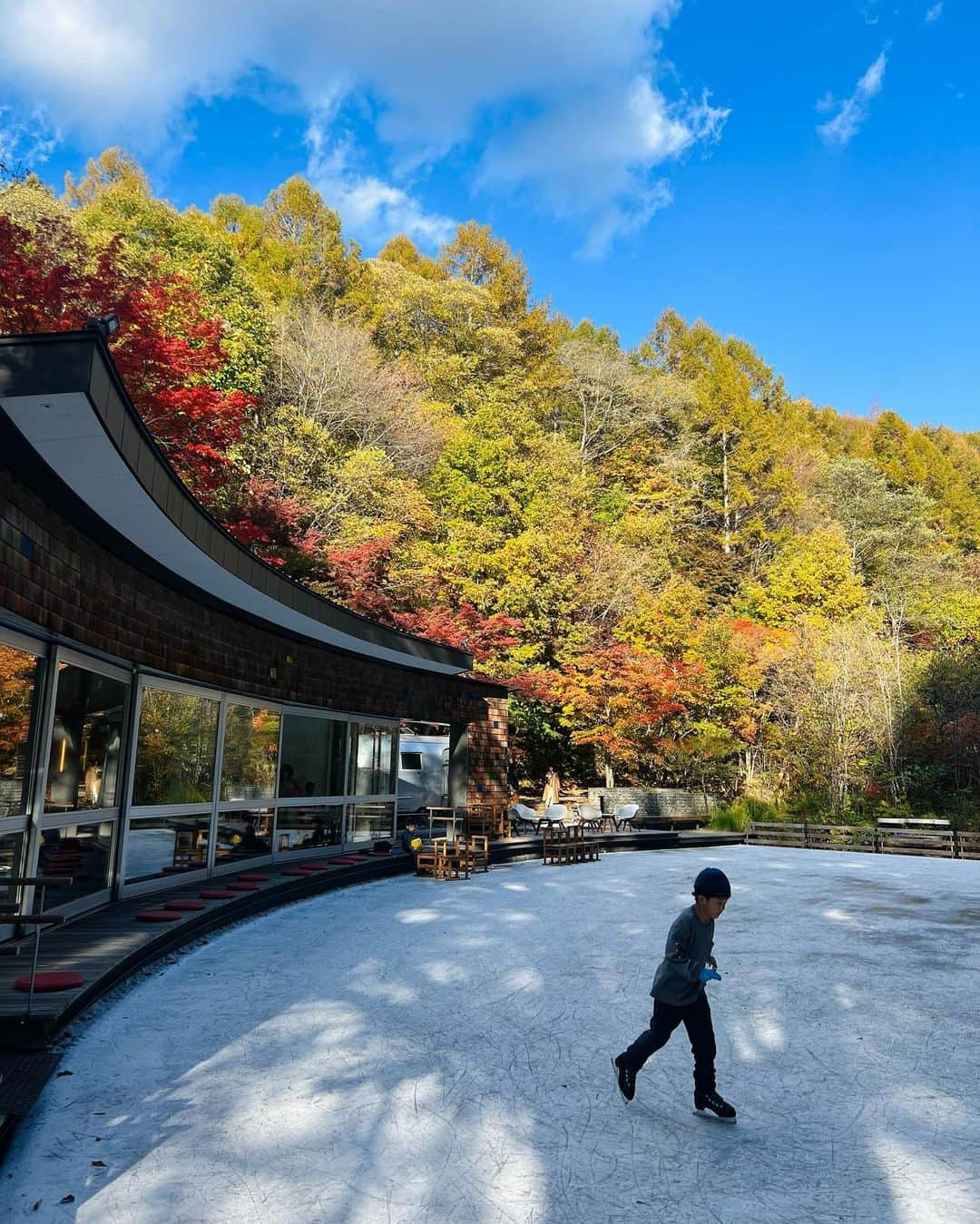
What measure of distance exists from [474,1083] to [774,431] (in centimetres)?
3822

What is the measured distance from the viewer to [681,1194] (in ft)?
10.7

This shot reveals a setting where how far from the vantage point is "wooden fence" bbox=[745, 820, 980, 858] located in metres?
17.0

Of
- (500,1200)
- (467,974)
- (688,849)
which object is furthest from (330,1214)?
(688,849)

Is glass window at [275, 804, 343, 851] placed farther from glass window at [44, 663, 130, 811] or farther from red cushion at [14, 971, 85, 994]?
red cushion at [14, 971, 85, 994]

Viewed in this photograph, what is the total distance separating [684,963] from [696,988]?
4.8 inches

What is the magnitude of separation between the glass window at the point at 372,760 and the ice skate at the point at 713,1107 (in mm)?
9937

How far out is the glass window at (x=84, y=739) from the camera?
22.9ft

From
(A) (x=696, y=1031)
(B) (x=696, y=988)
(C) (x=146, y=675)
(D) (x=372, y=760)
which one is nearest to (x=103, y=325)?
(B) (x=696, y=988)

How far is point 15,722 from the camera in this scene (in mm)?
6246

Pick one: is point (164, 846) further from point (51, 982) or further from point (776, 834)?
point (776, 834)


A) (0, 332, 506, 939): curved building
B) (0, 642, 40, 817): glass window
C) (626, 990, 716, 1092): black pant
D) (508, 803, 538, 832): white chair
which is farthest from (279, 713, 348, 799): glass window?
(626, 990, 716, 1092): black pant

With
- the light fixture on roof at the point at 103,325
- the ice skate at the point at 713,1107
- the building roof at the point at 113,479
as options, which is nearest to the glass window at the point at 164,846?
the building roof at the point at 113,479

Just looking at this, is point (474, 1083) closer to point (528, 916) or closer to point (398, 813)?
point (528, 916)

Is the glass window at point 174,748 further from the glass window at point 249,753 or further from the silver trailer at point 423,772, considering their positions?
the silver trailer at point 423,772
